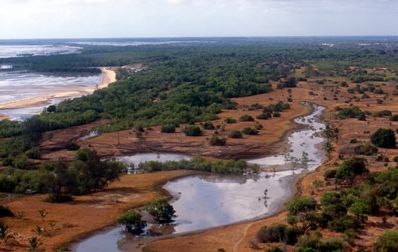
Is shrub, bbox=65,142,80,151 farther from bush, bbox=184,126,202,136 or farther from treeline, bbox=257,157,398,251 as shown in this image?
treeline, bbox=257,157,398,251

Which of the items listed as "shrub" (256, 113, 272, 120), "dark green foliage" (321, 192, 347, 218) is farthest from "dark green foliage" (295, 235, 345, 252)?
"shrub" (256, 113, 272, 120)

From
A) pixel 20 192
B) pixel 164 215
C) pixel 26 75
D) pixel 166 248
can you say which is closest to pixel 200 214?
pixel 164 215

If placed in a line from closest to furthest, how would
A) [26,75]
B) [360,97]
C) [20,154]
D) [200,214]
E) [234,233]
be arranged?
[234,233] → [200,214] → [20,154] → [360,97] → [26,75]

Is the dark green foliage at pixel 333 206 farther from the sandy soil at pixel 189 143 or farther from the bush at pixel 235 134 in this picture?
the bush at pixel 235 134

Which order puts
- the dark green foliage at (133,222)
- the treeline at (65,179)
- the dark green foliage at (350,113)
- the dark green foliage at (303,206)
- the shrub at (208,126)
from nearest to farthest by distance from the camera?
the dark green foliage at (133,222) → the dark green foliage at (303,206) → the treeline at (65,179) → the shrub at (208,126) → the dark green foliage at (350,113)

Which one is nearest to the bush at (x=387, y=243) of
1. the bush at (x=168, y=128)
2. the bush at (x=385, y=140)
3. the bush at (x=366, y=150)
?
the bush at (x=366, y=150)

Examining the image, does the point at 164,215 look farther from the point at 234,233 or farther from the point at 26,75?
the point at 26,75

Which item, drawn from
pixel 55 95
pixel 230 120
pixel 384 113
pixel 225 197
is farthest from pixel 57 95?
pixel 225 197
